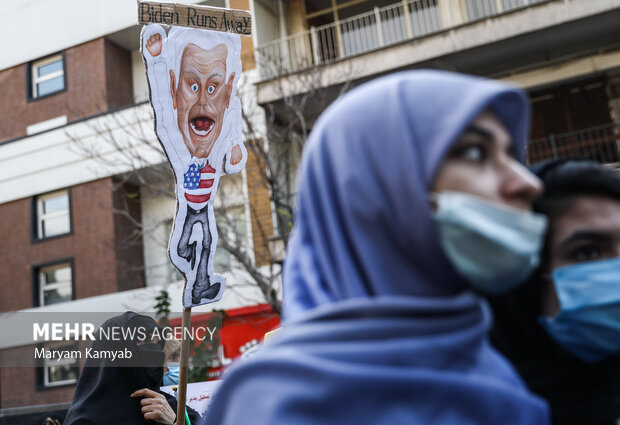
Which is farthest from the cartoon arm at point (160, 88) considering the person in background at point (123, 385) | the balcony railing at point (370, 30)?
the balcony railing at point (370, 30)

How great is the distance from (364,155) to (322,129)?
0.48 feet

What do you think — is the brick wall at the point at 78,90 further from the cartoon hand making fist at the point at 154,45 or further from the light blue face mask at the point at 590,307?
the light blue face mask at the point at 590,307

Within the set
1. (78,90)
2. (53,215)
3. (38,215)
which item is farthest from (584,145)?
(38,215)

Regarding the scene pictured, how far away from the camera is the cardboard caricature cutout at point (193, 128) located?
3.72 m

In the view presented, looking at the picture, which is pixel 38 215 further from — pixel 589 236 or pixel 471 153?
pixel 471 153

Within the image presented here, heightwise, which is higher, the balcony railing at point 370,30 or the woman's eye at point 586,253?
the balcony railing at point 370,30

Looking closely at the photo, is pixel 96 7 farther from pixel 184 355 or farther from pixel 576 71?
pixel 184 355

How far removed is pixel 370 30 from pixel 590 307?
43.9ft

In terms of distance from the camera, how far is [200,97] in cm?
390

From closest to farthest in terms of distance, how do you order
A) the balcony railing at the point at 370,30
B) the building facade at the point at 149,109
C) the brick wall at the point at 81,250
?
the building facade at the point at 149,109 < the balcony railing at the point at 370,30 < the brick wall at the point at 81,250

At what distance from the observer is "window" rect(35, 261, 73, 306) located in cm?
1614

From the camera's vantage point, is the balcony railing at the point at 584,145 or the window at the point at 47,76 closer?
the balcony railing at the point at 584,145

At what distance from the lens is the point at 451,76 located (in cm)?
129

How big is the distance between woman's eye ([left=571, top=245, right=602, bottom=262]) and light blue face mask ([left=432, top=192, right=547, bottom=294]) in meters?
0.36
